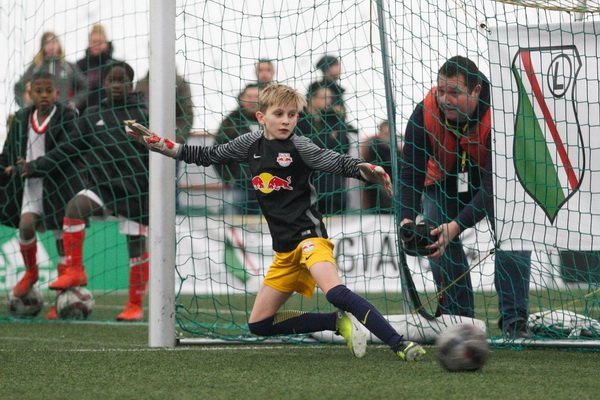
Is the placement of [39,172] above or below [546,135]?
above

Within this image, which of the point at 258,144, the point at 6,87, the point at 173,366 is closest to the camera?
the point at 173,366

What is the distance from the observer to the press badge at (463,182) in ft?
18.3

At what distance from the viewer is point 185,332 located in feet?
20.2

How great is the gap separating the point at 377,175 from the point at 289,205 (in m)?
0.54

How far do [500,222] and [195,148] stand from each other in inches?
61.5

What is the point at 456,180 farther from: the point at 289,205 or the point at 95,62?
the point at 95,62

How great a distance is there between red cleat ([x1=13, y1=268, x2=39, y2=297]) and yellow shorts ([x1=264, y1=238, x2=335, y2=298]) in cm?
310

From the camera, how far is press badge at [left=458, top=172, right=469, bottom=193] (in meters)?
5.58

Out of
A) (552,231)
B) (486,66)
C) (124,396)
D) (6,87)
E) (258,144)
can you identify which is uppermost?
(6,87)

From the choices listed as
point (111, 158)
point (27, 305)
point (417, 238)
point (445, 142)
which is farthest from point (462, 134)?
point (27, 305)

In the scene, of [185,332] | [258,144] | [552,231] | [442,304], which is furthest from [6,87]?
[552,231]

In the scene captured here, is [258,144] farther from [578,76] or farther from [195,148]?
[578,76]

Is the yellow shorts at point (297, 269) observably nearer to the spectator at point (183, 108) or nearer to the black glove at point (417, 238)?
the black glove at point (417, 238)

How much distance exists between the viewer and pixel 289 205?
493cm
